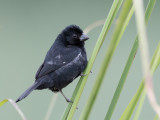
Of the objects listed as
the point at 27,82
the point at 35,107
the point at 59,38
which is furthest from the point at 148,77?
the point at 27,82

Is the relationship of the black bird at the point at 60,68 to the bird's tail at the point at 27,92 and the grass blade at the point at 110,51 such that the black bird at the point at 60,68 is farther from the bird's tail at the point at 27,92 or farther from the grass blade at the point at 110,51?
the grass blade at the point at 110,51

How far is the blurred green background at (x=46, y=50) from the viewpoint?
3.48 meters

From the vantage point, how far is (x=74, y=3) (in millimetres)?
4031

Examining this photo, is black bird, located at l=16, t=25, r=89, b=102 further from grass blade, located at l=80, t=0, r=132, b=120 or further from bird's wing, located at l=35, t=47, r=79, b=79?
grass blade, located at l=80, t=0, r=132, b=120

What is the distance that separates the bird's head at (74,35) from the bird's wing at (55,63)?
0.71 feet

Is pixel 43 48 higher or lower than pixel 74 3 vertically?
lower

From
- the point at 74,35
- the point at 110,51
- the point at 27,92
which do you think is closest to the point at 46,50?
the point at 74,35

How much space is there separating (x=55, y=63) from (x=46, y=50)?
1367 millimetres

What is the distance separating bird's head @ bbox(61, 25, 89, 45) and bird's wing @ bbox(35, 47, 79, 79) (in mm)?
216

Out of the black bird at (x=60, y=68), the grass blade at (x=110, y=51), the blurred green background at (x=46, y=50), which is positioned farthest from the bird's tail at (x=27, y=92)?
the grass blade at (x=110, y=51)

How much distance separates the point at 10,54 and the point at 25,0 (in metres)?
0.60

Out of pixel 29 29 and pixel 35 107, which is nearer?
pixel 35 107

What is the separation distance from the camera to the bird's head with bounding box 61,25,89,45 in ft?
8.95

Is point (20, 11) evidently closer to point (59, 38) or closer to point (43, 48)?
point (43, 48)
